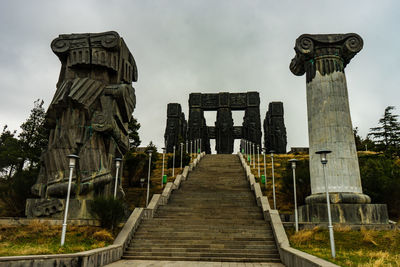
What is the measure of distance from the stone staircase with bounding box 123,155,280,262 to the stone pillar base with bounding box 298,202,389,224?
1.85 meters

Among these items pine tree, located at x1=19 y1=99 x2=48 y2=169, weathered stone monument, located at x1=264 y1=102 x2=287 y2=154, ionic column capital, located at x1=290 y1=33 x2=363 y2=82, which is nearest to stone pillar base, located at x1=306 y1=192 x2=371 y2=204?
ionic column capital, located at x1=290 y1=33 x2=363 y2=82

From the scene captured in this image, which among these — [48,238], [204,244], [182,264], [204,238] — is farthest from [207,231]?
Result: [48,238]

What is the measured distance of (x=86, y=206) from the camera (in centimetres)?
1078

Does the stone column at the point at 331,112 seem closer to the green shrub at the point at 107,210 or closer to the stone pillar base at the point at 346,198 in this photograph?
the stone pillar base at the point at 346,198

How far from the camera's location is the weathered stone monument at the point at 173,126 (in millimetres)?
40781

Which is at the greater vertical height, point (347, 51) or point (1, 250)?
point (347, 51)

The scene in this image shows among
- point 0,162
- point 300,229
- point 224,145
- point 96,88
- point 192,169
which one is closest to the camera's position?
point 300,229

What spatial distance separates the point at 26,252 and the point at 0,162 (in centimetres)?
2575

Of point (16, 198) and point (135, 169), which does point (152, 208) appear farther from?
point (135, 169)

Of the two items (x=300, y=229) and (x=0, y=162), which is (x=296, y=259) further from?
(x=0, y=162)

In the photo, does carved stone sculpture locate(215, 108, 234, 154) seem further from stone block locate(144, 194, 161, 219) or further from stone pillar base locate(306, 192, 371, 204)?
stone pillar base locate(306, 192, 371, 204)

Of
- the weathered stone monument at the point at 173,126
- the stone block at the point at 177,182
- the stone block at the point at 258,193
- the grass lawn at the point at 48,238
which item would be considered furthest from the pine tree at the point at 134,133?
the grass lawn at the point at 48,238

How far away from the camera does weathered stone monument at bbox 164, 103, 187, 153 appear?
40781mm

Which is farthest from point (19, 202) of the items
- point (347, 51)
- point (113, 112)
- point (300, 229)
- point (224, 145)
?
point (224, 145)
